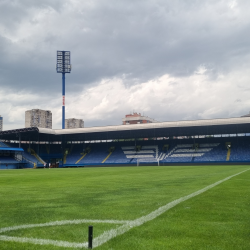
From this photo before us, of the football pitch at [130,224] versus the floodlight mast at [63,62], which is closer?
the football pitch at [130,224]

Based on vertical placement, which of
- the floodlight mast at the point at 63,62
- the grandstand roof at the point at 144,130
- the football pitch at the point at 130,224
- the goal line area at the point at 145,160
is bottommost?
the goal line area at the point at 145,160

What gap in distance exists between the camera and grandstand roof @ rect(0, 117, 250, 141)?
2218 inches

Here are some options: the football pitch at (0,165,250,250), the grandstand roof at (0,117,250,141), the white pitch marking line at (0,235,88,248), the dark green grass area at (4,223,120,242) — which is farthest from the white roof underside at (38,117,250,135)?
the white pitch marking line at (0,235,88,248)

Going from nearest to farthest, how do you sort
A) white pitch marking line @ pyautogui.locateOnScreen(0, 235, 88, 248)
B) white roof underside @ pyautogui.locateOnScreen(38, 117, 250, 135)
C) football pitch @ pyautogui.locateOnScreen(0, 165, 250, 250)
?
white pitch marking line @ pyautogui.locateOnScreen(0, 235, 88, 248) → football pitch @ pyautogui.locateOnScreen(0, 165, 250, 250) → white roof underside @ pyautogui.locateOnScreen(38, 117, 250, 135)

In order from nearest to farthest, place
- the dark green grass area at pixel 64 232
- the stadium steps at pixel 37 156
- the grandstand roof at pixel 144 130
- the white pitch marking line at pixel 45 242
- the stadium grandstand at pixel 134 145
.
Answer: the white pitch marking line at pixel 45 242 → the dark green grass area at pixel 64 232 → the grandstand roof at pixel 144 130 → the stadium grandstand at pixel 134 145 → the stadium steps at pixel 37 156

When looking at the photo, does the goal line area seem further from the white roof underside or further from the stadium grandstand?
the white roof underside

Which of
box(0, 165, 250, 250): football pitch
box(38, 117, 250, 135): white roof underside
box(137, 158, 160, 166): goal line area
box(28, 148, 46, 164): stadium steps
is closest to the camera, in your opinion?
box(0, 165, 250, 250): football pitch

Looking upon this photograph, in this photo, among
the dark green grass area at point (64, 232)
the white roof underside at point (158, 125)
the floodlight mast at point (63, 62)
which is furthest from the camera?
the floodlight mast at point (63, 62)

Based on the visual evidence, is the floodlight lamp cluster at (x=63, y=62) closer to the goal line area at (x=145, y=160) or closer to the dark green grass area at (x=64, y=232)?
the goal line area at (x=145, y=160)

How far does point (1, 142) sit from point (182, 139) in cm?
4060

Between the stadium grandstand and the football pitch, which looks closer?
the football pitch

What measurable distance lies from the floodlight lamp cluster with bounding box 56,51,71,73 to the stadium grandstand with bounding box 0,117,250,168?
18.8 m

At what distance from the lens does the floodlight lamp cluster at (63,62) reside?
78.9m

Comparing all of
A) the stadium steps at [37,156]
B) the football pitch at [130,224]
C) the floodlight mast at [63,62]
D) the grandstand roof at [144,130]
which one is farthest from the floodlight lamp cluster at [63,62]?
the football pitch at [130,224]
